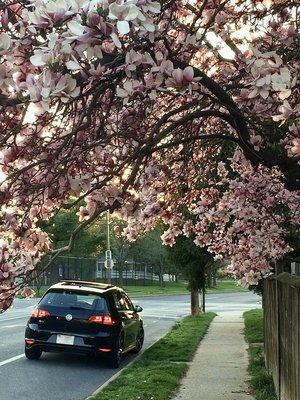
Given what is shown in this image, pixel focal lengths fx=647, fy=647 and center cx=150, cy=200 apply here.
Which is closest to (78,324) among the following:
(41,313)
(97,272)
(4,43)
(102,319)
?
(102,319)

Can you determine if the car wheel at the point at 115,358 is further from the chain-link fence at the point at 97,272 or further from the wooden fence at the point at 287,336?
the chain-link fence at the point at 97,272

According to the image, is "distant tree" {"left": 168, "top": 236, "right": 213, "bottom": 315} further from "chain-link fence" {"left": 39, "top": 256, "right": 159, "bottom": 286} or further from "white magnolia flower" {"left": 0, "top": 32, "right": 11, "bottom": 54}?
"chain-link fence" {"left": 39, "top": 256, "right": 159, "bottom": 286}

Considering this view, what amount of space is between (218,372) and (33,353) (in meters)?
3.83

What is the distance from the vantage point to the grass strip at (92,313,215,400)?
8734mm

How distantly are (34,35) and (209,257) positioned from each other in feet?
51.0

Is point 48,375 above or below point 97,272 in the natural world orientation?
below

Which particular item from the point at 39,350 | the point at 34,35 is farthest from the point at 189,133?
the point at 39,350

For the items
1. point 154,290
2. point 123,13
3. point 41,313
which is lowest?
point 154,290

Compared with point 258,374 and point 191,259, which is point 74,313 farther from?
point 191,259

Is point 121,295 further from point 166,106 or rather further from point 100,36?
point 100,36

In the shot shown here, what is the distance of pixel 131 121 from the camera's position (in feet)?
18.6

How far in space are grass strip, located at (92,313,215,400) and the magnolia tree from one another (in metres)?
2.06

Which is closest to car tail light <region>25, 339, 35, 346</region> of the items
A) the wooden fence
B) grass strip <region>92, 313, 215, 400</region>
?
grass strip <region>92, 313, 215, 400</region>

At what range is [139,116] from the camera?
568 centimetres
